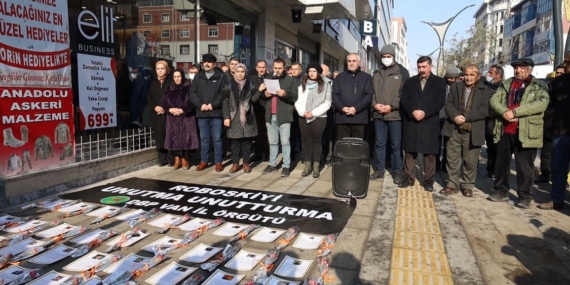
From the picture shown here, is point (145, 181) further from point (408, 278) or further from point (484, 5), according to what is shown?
point (484, 5)

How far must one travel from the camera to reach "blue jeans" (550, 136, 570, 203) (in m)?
4.84

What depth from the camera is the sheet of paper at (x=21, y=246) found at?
10.8 ft

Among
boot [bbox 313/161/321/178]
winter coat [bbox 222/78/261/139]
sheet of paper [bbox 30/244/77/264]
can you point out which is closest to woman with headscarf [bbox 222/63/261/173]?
winter coat [bbox 222/78/261/139]

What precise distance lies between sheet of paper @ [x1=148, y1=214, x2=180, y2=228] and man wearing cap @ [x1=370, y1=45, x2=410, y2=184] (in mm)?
3345

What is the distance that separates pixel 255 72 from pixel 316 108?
1.79m

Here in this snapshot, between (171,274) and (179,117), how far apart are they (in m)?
4.11

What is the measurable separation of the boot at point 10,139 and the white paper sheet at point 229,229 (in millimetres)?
2638

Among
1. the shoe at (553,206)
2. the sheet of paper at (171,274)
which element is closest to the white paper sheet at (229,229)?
the sheet of paper at (171,274)

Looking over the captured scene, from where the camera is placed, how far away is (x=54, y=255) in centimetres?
325

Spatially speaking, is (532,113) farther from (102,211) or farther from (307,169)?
(102,211)

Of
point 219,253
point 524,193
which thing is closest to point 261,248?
point 219,253

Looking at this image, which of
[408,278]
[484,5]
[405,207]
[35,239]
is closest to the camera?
[408,278]

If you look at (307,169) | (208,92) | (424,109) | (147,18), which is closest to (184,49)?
(147,18)

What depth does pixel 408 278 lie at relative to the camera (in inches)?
119
